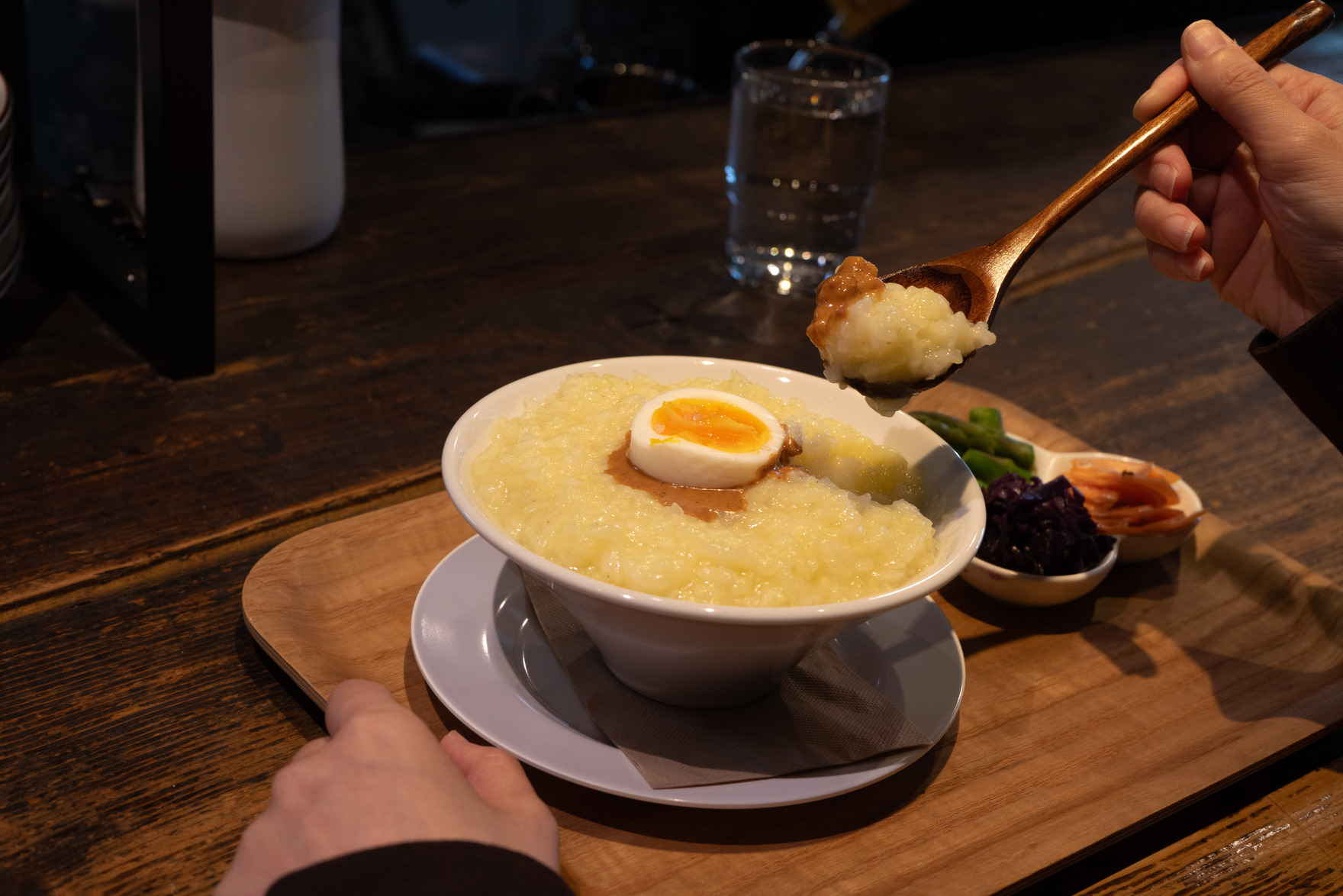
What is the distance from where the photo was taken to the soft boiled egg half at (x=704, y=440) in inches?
52.1

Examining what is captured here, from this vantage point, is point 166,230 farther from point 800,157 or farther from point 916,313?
point 800,157

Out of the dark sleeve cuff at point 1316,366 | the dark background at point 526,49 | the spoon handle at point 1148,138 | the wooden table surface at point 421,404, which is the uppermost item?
the spoon handle at point 1148,138

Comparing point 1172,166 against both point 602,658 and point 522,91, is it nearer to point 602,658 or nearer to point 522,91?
point 602,658

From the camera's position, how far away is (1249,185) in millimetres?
1892

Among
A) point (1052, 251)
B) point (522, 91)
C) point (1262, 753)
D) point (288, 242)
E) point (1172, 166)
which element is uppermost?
point (1172, 166)

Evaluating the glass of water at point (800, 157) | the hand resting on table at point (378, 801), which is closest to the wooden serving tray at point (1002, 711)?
the hand resting on table at point (378, 801)

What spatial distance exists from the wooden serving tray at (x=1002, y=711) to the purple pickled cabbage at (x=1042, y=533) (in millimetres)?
78

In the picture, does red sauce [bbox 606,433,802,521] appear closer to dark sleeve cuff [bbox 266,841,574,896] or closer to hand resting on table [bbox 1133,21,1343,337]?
dark sleeve cuff [bbox 266,841,574,896]

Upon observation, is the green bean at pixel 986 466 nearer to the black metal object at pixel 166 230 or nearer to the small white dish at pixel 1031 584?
the small white dish at pixel 1031 584

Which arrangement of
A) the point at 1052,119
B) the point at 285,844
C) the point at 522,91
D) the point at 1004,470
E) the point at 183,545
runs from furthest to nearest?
the point at 522,91 → the point at 1052,119 → the point at 1004,470 → the point at 183,545 → the point at 285,844

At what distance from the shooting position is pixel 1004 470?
179 cm

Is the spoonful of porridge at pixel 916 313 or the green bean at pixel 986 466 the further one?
the green bean at pixel 986 466

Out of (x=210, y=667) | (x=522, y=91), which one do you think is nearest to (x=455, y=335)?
(x=210, y=667)

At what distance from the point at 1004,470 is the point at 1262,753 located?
23.7 inches
